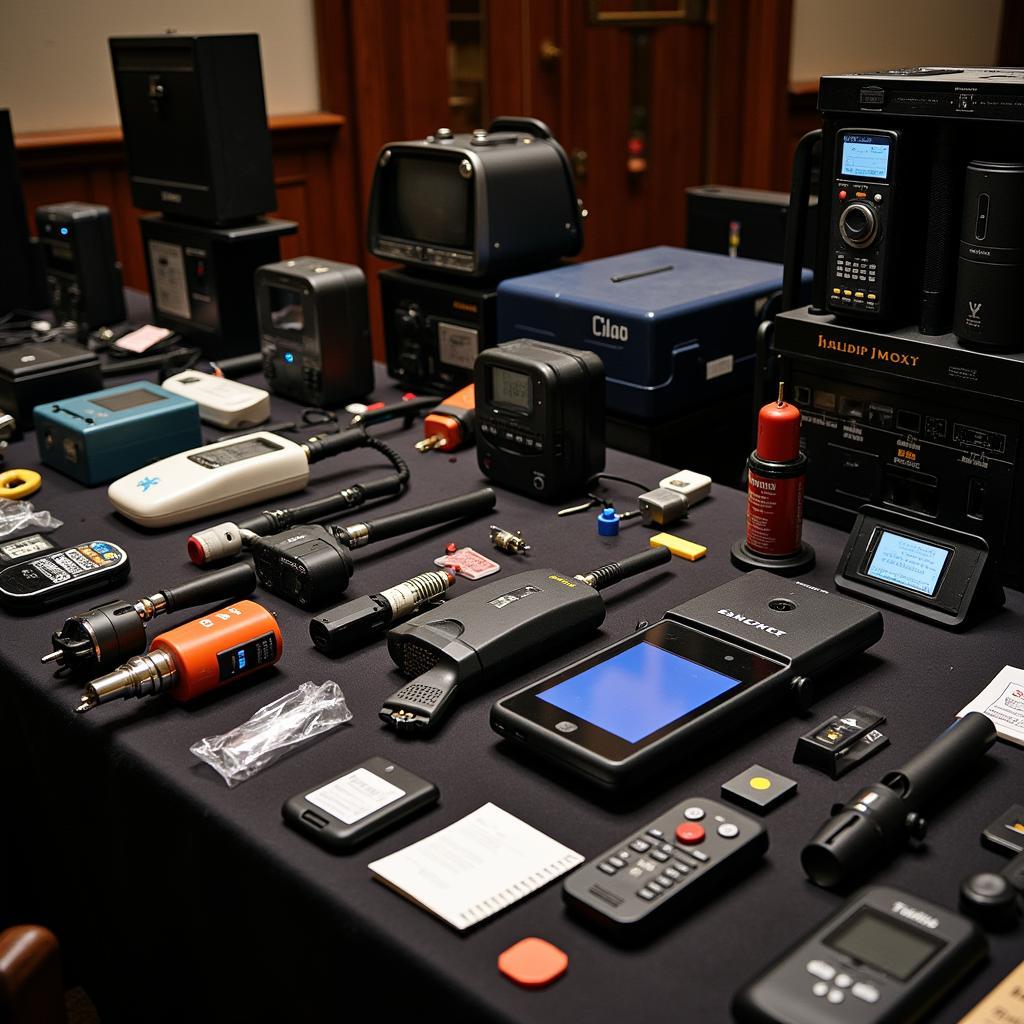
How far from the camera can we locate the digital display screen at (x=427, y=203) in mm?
2344

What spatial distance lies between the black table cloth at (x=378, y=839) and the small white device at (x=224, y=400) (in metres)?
0.46

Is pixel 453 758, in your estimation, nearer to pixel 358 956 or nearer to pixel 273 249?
pixel 358 956

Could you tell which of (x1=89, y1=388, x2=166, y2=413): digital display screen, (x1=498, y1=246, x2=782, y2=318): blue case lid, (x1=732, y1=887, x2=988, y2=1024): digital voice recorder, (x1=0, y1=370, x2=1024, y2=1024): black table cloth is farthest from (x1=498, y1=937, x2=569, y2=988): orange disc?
(x1=89, y1=388, x2=166, y2=413): digital display screen

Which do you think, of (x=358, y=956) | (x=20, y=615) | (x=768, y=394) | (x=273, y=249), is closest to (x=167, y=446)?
(x=20, y=615)

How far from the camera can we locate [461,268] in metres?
2.36

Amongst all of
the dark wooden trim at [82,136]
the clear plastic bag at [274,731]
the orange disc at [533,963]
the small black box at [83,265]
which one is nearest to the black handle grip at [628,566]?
the clear plastic bag at [274,731]

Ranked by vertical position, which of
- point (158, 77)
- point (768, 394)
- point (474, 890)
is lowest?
point (474, 890)

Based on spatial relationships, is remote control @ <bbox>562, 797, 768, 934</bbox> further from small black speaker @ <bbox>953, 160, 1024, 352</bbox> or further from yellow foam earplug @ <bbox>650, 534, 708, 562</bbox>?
small black speaker @ <bbox>953, 160, 1024, 352</bbox>

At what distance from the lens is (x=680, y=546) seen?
175 centimetres

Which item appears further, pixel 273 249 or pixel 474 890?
pixel 273 249

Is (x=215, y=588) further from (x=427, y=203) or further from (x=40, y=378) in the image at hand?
(x=427, y=203)

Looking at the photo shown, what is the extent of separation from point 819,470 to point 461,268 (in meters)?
0.90

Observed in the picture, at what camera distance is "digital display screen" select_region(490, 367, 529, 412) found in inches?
74.4

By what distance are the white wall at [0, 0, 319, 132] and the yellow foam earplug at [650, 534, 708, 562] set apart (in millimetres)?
2414
